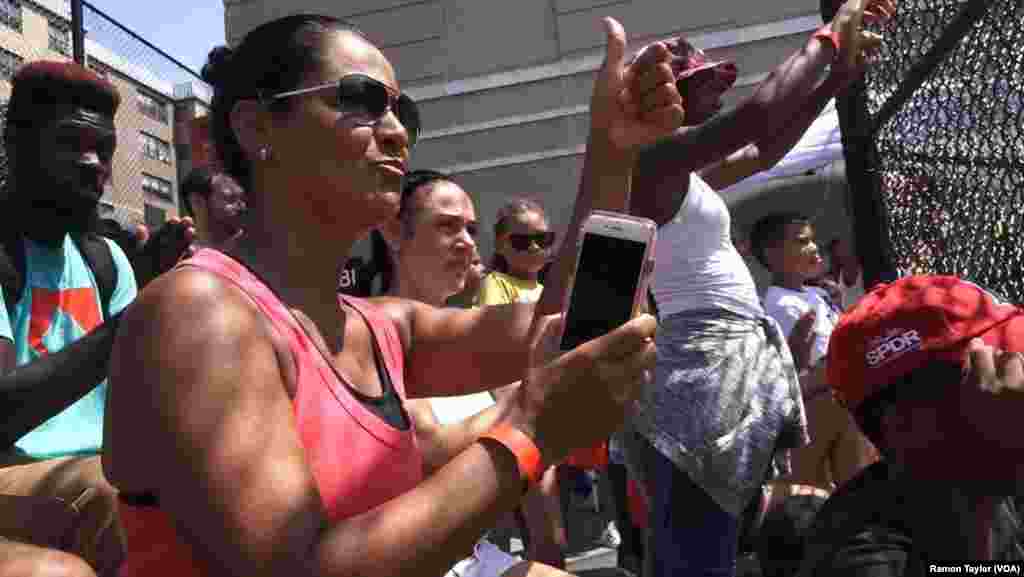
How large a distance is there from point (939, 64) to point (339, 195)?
1.86 meters

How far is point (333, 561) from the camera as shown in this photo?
1.45 meters

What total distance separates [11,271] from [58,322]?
19 cm

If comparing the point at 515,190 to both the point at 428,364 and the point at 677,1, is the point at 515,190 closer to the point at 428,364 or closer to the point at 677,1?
the point at 677,1

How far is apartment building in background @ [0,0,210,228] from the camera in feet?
22.2

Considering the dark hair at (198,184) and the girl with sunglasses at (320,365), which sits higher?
the dark hair at (198,184)

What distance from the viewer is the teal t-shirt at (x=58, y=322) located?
2.82m

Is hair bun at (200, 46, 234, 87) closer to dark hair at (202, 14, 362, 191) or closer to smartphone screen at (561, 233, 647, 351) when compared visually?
dark hair at (202, 14, 362, 191)

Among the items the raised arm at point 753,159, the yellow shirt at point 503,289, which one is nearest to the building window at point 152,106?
the yellow shirt at point 503,289

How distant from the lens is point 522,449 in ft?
5.16

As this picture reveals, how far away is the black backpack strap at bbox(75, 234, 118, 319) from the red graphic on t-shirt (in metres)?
0.03

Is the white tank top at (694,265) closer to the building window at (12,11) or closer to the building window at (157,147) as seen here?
the building window at (12,11)

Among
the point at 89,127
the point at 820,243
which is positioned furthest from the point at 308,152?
the point at 820,243

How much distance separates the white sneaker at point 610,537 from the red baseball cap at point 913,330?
499cm

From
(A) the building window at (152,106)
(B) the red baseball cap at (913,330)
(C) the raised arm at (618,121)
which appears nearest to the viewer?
(B) the red baseball cap at (913,330)
